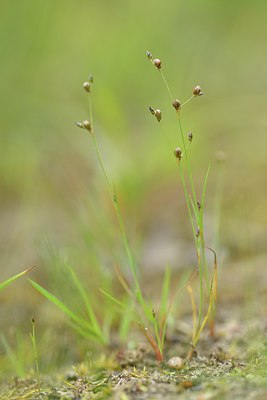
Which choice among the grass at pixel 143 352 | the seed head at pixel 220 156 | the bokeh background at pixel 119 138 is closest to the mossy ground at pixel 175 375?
the grass at pixel 143 352

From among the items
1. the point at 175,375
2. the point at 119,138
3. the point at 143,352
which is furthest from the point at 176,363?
the point at 119,138

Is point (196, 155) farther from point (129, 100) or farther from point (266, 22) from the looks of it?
point (266, 22)

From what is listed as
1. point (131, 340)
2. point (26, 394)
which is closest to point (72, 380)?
point (26, 394)

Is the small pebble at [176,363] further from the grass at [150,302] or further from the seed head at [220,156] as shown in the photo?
the seed head at [220,156]

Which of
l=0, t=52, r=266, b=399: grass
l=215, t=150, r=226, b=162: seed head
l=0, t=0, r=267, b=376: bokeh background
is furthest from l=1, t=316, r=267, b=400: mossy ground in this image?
l=215, t=150, r=226, b=162: seed head

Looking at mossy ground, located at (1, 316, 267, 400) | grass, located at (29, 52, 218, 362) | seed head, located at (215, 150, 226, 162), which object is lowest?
mossy ground, located at (1, 316, 267, 400)

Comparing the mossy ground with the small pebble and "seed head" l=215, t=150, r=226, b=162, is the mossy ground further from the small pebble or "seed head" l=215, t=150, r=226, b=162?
"seed head" l=215, t=150, r=226, b=162
